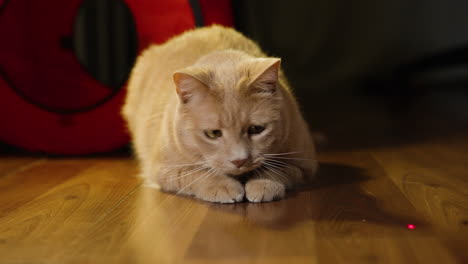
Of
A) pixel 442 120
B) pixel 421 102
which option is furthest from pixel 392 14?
pixel 442 120

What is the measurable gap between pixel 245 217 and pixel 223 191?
0.15 metres

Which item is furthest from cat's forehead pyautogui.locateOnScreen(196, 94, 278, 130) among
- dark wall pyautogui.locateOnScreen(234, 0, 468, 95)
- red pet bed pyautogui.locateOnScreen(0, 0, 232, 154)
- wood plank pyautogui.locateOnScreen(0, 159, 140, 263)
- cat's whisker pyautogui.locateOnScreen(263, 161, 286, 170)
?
dark wall pyautogui.locateOnScreen(234, 0, 468, 95)

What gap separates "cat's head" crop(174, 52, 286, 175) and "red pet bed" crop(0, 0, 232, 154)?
79cm

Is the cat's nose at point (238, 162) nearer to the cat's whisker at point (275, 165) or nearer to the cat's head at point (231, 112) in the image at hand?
the cat's head at point (231, 112)

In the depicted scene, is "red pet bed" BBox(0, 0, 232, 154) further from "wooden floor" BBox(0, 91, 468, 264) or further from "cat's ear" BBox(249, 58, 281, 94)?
"cat's ear" BBox(249, 58, 281, 94)

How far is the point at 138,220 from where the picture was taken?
1.48 metres

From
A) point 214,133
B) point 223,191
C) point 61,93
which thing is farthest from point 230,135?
point 61,93

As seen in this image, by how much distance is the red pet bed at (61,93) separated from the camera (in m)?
2.33

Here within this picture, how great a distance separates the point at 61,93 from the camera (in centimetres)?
260

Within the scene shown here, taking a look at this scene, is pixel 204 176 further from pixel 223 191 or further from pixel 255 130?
pixel 255 130

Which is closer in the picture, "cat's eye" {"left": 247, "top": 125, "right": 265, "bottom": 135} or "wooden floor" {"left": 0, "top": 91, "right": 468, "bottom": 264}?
"wooden floor" {"left": 0, "top": 91, "right": 468, "bottom": 264}

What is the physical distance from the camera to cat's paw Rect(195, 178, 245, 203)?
1599 millimetres

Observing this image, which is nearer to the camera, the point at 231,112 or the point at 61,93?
the point at 231,112

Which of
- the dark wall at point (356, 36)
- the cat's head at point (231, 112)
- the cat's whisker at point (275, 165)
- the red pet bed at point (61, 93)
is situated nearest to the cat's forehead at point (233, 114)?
the cat's head at point (231, 112)
